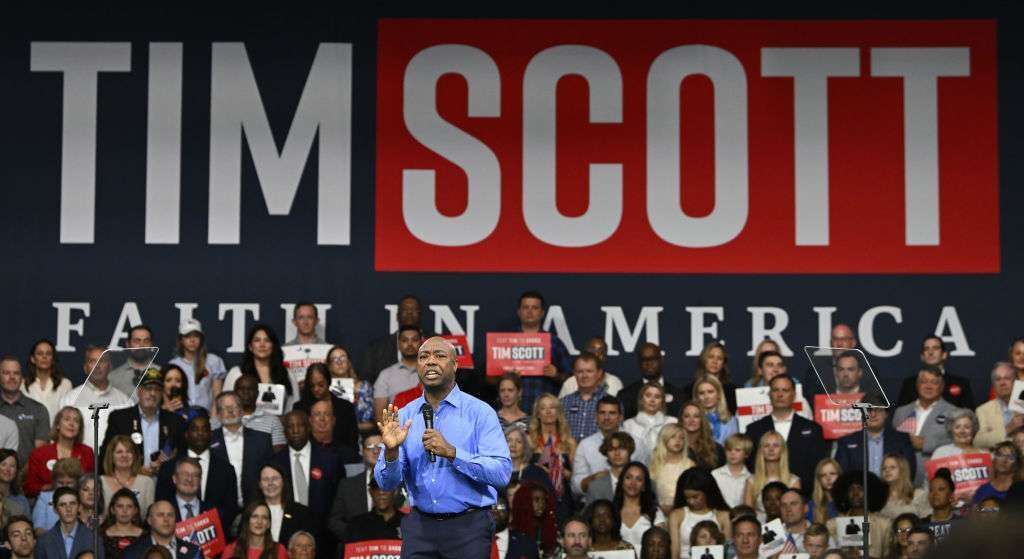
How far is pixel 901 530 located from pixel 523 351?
10.1 ft

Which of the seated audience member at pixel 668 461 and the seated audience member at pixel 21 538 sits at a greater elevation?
the seated audience member at pixel 668 461

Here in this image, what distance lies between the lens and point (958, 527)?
1026mm

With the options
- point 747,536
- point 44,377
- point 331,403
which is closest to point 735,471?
point 747,536

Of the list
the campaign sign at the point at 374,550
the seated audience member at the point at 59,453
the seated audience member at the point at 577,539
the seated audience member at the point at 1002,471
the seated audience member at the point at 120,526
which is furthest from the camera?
the seated audience member at the point at 59,453

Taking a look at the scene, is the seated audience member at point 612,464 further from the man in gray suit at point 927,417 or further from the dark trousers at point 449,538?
the dark trousers at point 449,538

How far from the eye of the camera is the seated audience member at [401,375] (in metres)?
10.3

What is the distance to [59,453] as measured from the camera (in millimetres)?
9398

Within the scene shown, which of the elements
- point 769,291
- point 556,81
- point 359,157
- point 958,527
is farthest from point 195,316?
point 958,527

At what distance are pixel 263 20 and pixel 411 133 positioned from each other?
1541 millimetres

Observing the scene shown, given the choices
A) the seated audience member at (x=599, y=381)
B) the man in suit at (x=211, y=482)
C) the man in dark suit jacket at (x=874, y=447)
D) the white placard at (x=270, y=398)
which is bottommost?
the man in suit at (x=211, y=482)

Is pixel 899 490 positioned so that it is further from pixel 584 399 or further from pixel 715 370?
pixel 584 399

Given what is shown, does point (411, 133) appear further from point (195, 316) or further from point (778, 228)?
point (778, 228)

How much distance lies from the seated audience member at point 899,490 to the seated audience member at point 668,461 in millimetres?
1174

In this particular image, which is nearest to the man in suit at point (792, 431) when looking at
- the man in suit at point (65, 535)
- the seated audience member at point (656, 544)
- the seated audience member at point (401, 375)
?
the seated audience member at point (656, 544)
